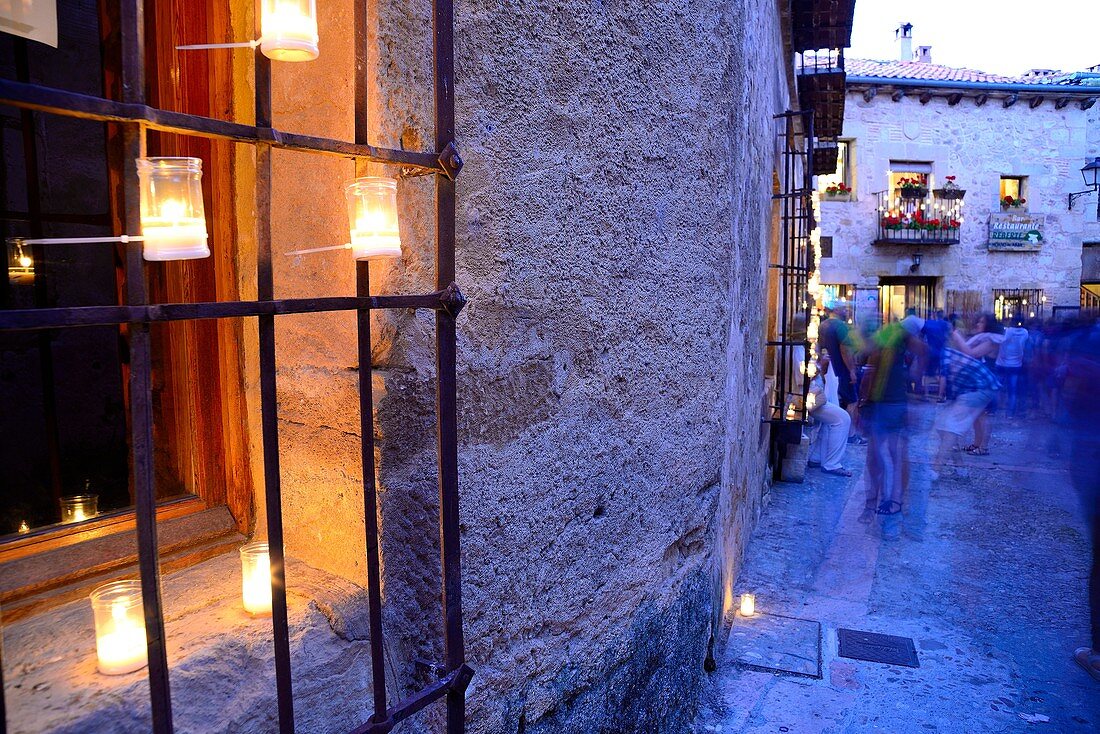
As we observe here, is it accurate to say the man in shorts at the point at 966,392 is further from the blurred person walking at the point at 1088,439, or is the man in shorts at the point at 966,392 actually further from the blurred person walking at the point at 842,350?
the blurred person walking at the point at 1088,439

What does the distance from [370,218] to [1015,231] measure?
64.6ft

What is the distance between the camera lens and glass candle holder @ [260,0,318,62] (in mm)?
1092

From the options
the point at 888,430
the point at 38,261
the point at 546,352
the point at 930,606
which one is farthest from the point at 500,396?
the point at 888,430

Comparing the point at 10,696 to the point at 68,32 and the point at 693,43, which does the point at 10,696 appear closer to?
the point at 68,32

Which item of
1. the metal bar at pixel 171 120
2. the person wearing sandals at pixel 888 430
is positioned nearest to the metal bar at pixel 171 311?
the metal bar at pixel 171 120

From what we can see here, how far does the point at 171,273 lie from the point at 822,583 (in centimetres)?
396

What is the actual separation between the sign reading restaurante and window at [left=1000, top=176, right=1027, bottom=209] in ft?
0.73

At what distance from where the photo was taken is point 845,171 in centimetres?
1678

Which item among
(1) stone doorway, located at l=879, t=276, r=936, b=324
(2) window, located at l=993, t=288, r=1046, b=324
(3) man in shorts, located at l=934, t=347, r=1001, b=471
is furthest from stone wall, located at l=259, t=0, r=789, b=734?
(2) window, located at l=993, t=288, r=1046, b=324

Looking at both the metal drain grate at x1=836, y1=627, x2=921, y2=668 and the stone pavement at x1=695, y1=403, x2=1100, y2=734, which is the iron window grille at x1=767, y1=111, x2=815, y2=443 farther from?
the metal drain grate at x1=836, y1=627, x2=921, y2=668

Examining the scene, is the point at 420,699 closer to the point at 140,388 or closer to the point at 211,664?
the point at 211,664

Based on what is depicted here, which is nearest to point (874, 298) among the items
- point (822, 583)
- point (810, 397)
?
point (810, 397)

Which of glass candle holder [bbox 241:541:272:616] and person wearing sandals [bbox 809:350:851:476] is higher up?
glass candle holder [bbox 241:541:272:616]

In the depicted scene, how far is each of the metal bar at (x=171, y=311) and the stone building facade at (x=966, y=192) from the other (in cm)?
1631
